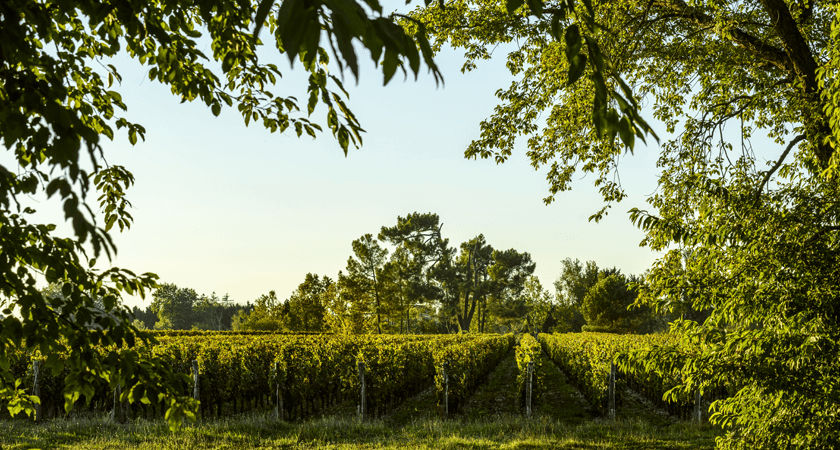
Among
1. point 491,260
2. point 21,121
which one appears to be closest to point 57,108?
point 21,121

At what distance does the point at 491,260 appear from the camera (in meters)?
65.0

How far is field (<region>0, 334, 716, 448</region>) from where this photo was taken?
8.33 m

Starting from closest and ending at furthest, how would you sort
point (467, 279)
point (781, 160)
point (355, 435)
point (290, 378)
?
point (781, 160) < point (355, 435) < point (290, 378) < point (467, 279)

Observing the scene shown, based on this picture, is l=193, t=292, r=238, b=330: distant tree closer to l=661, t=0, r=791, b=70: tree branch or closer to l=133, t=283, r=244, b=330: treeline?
l=133, t=283, r=244, b=330: treeline

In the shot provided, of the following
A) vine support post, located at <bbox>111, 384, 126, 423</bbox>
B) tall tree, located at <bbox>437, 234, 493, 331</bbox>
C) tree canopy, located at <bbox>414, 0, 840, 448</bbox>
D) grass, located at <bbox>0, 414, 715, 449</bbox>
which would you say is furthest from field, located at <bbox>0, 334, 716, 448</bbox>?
tall tree, located at <bbox>437, 234, 493, 331</bbox>

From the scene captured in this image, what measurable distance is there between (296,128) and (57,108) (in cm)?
207

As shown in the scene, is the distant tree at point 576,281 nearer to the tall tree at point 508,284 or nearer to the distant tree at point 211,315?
the tall tree at point 508,284

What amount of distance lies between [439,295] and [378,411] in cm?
4348

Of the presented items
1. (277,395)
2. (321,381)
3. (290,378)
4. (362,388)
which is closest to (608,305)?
(321,381)

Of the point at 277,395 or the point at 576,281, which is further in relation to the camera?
the point at 576,281

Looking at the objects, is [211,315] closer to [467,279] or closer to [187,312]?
[187,312]

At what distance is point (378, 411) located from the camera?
1166 centimetres

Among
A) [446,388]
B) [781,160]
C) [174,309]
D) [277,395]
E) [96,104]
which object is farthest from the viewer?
[174,309]

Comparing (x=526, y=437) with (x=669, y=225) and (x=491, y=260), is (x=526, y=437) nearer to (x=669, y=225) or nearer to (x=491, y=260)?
(x=669, y=225)
